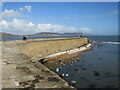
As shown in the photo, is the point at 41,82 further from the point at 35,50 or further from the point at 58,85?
the point at 35,50

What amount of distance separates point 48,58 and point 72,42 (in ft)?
39.1

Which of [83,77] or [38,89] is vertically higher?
[38,89]

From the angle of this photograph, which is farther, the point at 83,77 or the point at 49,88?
the point at 83,77

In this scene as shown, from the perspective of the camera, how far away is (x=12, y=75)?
4.72m

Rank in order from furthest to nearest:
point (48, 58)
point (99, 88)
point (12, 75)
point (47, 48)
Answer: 1. point (47, 48)
2. point (48, 58)
3. point (99, 88)
4. point (12, 75)

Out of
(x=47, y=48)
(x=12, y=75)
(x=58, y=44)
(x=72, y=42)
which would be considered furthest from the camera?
(x=72, y=42)

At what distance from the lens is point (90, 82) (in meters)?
8.97

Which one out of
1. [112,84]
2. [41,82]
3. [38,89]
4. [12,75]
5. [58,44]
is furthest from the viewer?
[58,44]

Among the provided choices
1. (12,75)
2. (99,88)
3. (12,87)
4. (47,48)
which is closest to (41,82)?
(12,87)

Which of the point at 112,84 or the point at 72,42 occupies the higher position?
the point at 72,42

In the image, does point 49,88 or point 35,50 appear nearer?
point 49,88

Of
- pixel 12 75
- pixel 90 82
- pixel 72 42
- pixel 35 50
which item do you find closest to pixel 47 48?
pixel 35 50

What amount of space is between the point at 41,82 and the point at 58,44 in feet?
61.2

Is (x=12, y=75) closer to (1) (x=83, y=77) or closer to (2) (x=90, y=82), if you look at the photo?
(2) (x=90, y=82)
